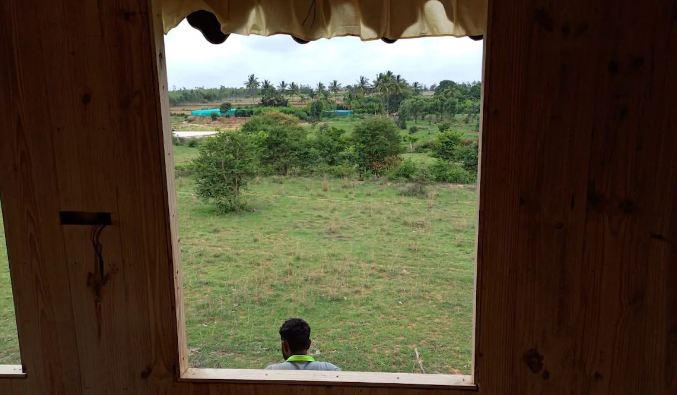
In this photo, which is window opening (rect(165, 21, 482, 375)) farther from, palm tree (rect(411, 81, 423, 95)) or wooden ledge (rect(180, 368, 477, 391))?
wooden ledge (rect(180, 368, 477, 391))

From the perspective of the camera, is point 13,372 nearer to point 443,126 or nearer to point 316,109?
point 443,126

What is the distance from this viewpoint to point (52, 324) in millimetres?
1138

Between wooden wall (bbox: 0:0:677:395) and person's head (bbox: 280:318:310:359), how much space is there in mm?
733

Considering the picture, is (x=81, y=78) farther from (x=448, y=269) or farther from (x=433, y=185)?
(x=448, y=269)

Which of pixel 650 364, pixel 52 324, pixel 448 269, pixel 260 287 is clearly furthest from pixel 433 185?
pixel 52 324

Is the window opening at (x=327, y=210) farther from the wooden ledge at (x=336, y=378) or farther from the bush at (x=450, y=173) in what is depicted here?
the wooden ledge at (x=336, y=378)

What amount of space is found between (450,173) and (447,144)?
75 cm

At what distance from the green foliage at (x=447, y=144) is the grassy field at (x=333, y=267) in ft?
0.72

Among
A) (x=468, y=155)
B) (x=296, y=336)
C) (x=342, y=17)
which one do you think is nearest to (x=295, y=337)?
(x=296, y=336)

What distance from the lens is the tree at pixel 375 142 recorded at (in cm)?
454

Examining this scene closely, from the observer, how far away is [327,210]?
19.7 feet

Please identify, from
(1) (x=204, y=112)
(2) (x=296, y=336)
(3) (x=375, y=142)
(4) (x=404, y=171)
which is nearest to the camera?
(2) (x=296, y=336)

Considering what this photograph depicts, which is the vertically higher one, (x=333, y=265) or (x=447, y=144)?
(x=447, y=144)

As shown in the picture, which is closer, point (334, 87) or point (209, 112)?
point (334, 87)
